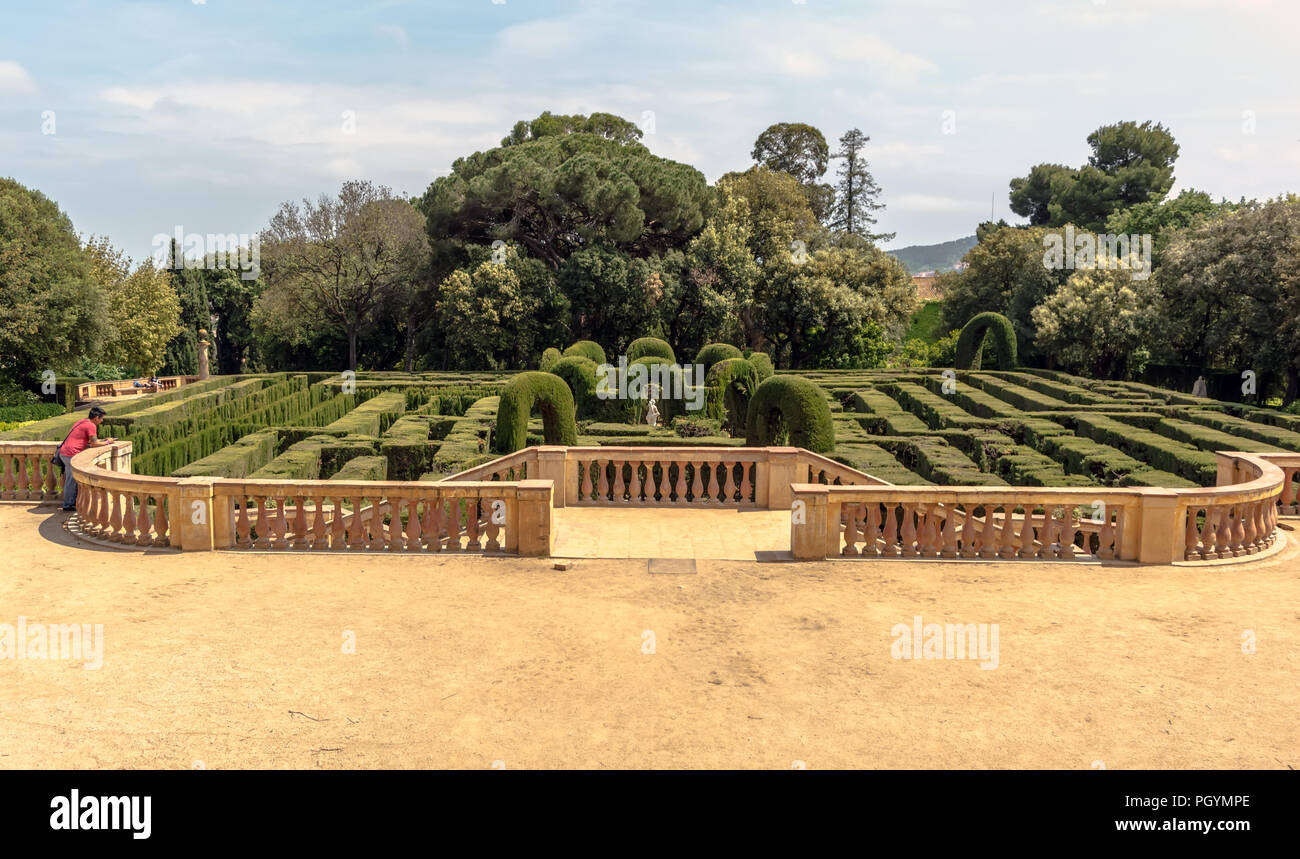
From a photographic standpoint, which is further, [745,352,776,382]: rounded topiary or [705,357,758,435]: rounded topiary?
[745,352,776,382]: rounded topiary

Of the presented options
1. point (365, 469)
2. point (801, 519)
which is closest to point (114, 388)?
point (365, 469)

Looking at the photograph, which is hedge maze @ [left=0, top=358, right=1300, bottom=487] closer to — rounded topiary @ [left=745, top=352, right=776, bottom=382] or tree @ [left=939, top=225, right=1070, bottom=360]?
rounded topiary @ [left=745, top=352, right=776, bottom=382]

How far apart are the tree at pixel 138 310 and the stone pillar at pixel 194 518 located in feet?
150

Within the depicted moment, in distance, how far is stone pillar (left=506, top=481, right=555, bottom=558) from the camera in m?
11.9

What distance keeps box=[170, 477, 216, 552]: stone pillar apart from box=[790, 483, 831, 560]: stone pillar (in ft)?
24.3

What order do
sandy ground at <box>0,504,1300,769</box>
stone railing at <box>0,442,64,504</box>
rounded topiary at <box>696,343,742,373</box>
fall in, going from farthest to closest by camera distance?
1. rounded topiary at <box>696,343,742,373</box>
2. stone railing at <box>0,442,64,504</box>
3. sandy ground at <box>0,504,1300,769</box>

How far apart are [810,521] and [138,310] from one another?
5303 centimetres

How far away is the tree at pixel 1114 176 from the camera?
7700 cm

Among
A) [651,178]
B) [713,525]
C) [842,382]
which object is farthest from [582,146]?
[713,525]

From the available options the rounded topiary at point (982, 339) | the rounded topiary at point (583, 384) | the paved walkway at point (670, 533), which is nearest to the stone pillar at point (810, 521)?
the paved walkway at point (670, 533)

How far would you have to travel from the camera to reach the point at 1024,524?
1209cm
